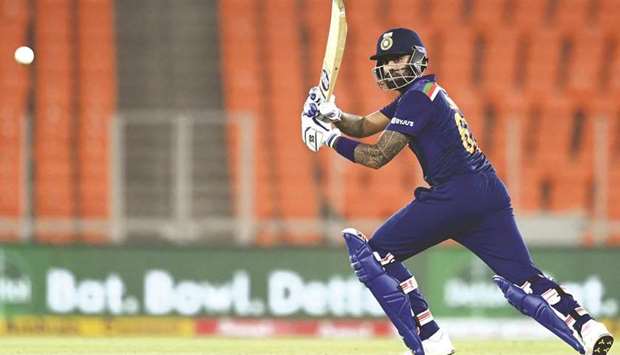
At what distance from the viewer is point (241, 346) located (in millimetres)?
9227

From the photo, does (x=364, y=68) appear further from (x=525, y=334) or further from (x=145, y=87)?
(x=525, y=334)

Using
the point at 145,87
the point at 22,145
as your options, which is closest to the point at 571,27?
the point at 145,87

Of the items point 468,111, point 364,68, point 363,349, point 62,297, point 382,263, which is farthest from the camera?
point 364,68

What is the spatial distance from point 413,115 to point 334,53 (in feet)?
3.06

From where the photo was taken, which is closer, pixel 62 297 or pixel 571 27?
pixel 62 297

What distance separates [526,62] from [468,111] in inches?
68.1

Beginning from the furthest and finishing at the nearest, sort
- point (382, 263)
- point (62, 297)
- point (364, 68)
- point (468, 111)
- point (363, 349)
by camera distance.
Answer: point (364, 68) < point (468, 111) < point (62, 297) < point (363, 349) < point (382, 263)

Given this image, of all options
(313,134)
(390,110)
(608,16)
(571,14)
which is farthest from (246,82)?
(313,134)

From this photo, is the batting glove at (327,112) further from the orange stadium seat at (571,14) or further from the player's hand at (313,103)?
the orange stadium seat at (571,14)

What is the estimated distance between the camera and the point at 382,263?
6.90 metres

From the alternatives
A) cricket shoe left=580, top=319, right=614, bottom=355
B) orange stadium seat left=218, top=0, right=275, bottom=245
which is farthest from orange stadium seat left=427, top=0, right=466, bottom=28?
cricket shoe left=580, top=319, right=614, bottom=355

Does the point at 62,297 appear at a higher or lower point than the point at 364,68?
lower

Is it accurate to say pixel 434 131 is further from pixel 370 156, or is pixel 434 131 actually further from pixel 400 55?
pixel 400 55

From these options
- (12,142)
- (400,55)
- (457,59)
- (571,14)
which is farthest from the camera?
(571,14)
